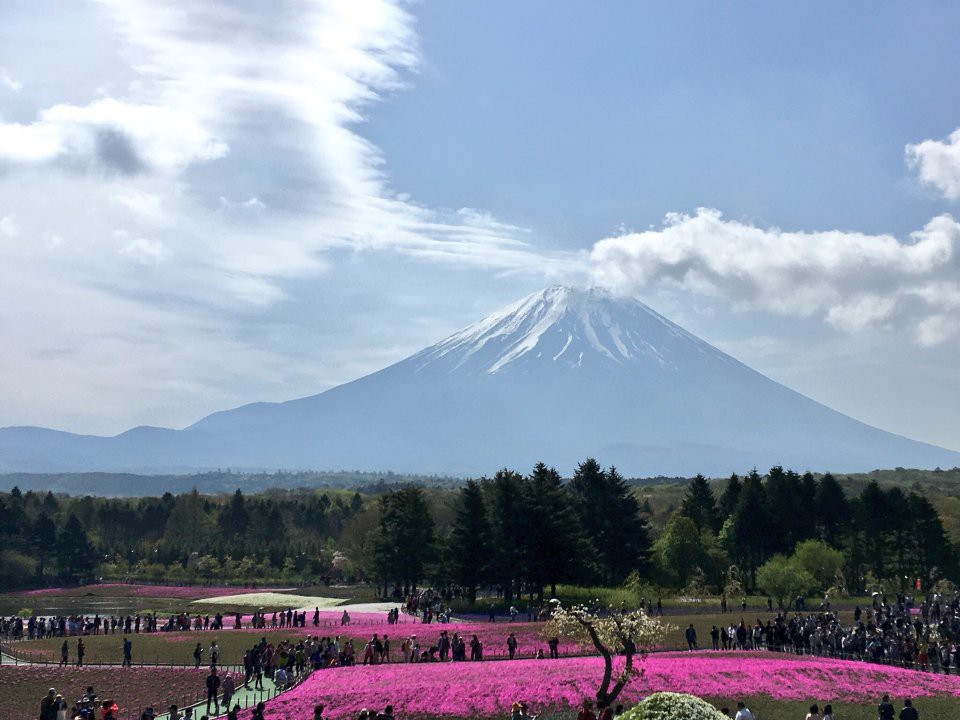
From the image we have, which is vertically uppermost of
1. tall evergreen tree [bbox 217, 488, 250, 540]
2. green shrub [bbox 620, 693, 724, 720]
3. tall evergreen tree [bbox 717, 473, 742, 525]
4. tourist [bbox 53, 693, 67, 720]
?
tall evergreen tree [bbox 717, 473, 742, 525]

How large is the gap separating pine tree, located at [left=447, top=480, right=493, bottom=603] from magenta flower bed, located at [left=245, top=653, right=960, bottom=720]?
29.7 m

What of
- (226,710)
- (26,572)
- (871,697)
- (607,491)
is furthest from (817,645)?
(26,572)

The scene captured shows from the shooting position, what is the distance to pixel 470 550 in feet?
223

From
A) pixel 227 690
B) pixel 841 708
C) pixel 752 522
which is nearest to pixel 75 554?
pixel 752 522

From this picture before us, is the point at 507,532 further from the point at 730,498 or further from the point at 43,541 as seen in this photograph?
the point at 43,541

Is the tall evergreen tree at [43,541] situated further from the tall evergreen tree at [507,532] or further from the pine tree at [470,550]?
the tall evergreen tree at [507,532]

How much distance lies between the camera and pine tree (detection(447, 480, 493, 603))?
67812 mm

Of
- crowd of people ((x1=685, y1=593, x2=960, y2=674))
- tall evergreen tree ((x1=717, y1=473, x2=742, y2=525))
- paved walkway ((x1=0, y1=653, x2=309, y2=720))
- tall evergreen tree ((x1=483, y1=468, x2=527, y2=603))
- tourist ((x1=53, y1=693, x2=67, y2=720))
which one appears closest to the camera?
tourist ((x1=53, y1=693, x2=67, y2=720))

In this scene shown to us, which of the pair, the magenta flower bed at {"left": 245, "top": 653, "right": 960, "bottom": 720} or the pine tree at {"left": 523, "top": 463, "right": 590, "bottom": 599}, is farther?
the pine tree at {"left": 523, "top": 463, "right": 590, "bottom": 599}

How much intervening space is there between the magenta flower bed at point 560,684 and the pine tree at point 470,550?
1170 inches

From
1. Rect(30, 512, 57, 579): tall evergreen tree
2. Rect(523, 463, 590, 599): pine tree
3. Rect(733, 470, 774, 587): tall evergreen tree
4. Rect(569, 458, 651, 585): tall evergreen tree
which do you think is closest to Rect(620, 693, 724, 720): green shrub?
Rect(523, 463, 590, 599): pine tree

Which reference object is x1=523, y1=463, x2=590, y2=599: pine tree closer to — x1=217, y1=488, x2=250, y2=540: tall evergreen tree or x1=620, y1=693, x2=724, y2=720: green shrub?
x1=620, y1=693, x2=724, y2=720: green shrub

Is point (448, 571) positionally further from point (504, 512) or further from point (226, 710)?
point (226, 710)

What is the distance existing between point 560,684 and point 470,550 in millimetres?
35047
